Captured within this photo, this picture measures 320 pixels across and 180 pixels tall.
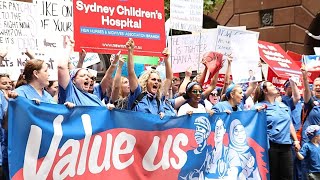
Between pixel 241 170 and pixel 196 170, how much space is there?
839mm

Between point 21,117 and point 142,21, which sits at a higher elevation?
point 142,21

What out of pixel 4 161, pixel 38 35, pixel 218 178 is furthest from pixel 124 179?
pixel 38 35

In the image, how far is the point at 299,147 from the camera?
828cm

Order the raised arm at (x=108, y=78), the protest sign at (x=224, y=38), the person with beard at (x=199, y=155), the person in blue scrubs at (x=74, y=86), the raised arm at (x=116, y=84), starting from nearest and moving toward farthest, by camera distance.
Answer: the person in blue scrubs at (x=74, y=86)
the raised arm at (x=116, y=84)
the person with beard at (x=199, y=155)
the raised arm at (x=108, y=78)
the protest sign at (x=224, y=38)

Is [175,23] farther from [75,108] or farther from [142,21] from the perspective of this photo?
[75,108]

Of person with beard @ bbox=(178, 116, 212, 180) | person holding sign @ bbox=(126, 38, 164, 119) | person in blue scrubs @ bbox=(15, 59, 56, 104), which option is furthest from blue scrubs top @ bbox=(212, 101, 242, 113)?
person in blue scrubs @ bbox=(15, 59, 56, 104)

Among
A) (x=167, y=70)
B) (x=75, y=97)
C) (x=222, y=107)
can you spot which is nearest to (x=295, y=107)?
(x=222, y=107)

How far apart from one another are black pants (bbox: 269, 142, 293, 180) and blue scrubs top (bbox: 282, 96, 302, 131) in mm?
1053

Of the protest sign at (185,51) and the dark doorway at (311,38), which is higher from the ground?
the dark doorway at (311,38)

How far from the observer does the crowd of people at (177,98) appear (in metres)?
5.44

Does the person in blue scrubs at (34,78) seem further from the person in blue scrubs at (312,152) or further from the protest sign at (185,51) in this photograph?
the protest sign at (185,51)

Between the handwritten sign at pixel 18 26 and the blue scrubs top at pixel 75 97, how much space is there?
2095 millimetres

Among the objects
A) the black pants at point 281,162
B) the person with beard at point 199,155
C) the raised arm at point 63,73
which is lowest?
the black pants at point 281,162

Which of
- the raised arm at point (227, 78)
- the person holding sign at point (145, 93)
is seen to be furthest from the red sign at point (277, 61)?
the person holding sign at point (145, 93)
